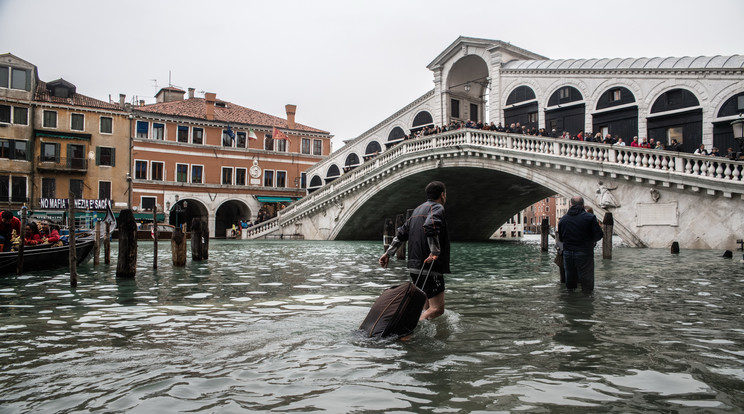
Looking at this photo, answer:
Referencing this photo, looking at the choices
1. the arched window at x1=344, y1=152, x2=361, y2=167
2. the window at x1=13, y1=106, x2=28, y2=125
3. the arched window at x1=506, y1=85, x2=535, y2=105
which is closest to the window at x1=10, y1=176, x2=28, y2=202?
the window at x1=13, y1=106, x2=28, y2=125

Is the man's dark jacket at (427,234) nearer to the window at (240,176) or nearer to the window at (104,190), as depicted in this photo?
the window at (104,190)

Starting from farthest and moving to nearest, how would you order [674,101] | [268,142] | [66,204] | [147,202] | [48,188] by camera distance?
1. [268,142]
2. [147,202]
3. [66,204]
4. [48,188]
5. [674,101]

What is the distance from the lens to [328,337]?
16.0ft

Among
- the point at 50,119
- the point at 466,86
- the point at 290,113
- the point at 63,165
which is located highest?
the point at 290,113

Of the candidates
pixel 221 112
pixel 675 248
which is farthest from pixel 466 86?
pixel 675 248

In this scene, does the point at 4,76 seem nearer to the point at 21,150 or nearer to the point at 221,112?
the point at 21,150

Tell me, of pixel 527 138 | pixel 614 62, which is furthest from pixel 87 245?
pixel 614 62

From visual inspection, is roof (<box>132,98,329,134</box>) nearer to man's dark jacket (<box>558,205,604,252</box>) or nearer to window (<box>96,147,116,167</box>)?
window (<box>96,147,116,167</box>)

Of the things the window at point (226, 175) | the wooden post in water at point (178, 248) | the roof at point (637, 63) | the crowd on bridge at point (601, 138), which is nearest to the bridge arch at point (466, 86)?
the roof at point (637, 63)

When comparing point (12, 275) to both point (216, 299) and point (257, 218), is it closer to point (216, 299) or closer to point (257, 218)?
point (216, 299)

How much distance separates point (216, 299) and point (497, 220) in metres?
30.5

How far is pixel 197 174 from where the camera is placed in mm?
38125

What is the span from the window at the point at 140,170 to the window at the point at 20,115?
641 cm

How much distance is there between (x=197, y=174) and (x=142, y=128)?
14.9 ft
